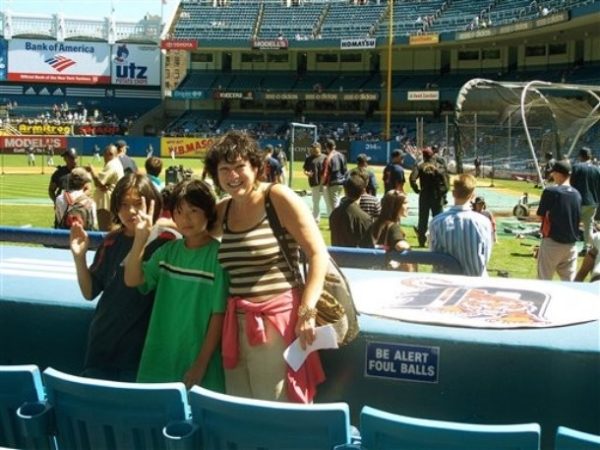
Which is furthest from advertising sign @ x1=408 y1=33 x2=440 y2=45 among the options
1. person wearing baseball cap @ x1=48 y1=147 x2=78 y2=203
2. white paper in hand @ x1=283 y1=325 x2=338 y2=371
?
white paper in hand @ x1=283 y1=325 x2=338 y2=371

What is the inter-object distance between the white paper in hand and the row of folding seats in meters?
0.50

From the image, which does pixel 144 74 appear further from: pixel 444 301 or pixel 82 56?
pixel 444 301

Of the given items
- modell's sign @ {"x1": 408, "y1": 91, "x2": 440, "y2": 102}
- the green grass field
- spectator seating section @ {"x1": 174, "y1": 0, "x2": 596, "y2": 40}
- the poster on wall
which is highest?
spectator seating section @ {"x1": 174, "y1": 0, "x2": 596, "y2": 40}

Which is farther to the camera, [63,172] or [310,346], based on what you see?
[63,172]

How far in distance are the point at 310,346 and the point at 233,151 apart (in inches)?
32.6

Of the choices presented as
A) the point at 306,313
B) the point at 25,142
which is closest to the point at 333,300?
the point at 306,313

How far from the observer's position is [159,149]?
50.9 m

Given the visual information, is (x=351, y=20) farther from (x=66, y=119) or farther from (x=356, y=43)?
(x=66, y=119)

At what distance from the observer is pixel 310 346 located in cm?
312

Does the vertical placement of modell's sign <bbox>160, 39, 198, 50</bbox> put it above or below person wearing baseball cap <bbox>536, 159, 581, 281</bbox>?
above

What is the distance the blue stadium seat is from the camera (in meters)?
2.41

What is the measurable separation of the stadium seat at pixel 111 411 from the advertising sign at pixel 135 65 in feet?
226

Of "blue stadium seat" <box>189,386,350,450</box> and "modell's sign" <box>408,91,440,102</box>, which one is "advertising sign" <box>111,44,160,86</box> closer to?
"modell's sign" <box>408,91,440,102</box>

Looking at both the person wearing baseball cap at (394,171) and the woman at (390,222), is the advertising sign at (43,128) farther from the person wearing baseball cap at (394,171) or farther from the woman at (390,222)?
the woman at (390,222)
